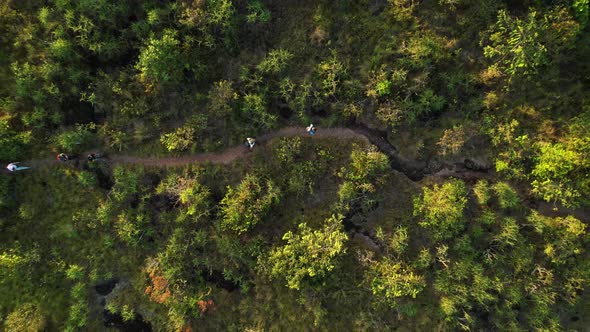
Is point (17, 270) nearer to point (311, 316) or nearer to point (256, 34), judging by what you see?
point (311, 316)

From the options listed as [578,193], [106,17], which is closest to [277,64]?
[106,17]

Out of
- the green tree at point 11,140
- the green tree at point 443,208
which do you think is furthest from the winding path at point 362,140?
the green tree at point 443,208

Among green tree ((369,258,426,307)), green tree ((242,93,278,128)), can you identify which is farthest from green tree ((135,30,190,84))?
green tree ((369,258,426,307))

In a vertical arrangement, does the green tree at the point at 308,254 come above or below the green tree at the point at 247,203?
below

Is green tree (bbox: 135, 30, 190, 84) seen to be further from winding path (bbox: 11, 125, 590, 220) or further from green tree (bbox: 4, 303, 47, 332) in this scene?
green tree (bbox: 4, 303, 47, 332)

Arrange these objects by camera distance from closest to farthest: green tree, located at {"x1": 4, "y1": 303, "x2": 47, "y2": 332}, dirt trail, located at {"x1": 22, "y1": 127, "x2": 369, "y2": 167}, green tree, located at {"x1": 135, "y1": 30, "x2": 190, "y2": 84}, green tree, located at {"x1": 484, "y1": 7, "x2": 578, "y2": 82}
Answer: green tree, located at {"x1": 484, "y1": 7, "x2": 578, "y2": 82} → green tree, located at {"x1": 135, "y1": 30, "x2": 190, "y2": 84} → green tree, located at {"x1": 4, "y1": 303, "x2": 47, "y2": 332} → dirt trail, located at {"x1": 22, "y1": 127, "x2": 369, "y2": 167}

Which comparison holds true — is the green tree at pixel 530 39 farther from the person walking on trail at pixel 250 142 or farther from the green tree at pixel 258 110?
the person walking on trail at pixel 250 142

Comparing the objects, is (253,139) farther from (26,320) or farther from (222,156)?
(26,320)
